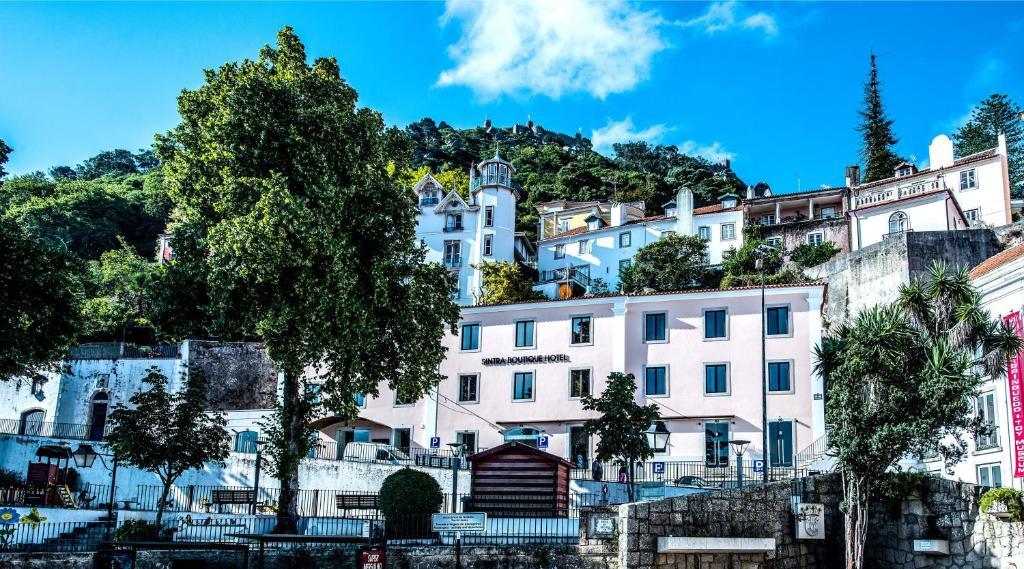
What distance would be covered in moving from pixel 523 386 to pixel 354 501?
1379 centimetres

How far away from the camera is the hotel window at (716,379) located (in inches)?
1475

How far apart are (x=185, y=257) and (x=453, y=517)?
1250 cm

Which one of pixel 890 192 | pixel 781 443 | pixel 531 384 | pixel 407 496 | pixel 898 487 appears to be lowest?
pixel 407 496

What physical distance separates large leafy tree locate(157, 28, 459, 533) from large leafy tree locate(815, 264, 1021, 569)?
1295cm

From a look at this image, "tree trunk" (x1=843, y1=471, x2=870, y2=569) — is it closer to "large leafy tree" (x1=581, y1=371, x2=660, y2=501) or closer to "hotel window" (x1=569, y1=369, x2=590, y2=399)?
"large leafy tree" (x1=581, y1=371, x2=660, y2=501)

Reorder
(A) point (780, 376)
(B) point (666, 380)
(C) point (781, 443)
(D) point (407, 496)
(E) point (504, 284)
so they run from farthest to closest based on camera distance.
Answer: (E) point (504, 284) → (B) point (666, 380) → (A) point (780, 376) → (C) point (781, 443) → (D) point (407, 496)

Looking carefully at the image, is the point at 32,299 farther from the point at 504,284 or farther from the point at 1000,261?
the point at 504,284

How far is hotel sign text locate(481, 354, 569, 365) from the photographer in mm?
40094

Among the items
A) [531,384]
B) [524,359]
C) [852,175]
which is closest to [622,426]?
[531,384]

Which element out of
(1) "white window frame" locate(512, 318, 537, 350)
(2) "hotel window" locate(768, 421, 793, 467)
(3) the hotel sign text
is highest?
(1) "white window frame" locate(512, 318, 537, 350)

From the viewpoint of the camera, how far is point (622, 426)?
28.6 m

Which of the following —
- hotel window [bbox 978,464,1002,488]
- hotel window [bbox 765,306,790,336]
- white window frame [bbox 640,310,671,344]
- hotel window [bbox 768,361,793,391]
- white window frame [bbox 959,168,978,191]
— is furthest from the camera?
white window frame [bbox 959,168,978,191]

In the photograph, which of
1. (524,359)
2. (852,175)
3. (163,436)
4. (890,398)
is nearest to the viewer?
(890,398)

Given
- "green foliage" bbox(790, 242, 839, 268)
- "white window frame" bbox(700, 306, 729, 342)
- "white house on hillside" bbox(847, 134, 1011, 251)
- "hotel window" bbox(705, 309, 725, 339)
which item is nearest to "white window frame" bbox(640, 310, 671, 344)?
"white window frame" bbox(700, 306, 729, 342)
